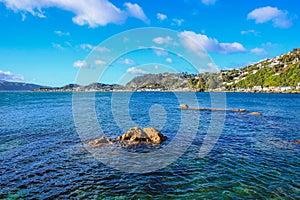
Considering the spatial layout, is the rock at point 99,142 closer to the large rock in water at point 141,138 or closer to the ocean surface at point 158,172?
the ocean surface at point 158,172

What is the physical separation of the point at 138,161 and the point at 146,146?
186 inches

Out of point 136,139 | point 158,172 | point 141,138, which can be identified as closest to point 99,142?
point 136,139

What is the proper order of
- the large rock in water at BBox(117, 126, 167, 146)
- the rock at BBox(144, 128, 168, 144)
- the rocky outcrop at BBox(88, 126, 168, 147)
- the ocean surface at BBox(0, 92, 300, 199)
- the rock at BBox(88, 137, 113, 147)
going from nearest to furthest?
the ocean surface at BBox(0, 92, 300, 199), the rock at BBox(88, 137, 113, 147), the rocky outcrop at BBox(88, 126, 168, 147), the large rock in water at BBox(117, 126, 167, 146), the rock at BBox(144, 128, 168, 144)

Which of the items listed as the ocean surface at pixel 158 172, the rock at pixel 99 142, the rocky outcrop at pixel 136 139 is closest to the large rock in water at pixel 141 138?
the rocky outcrop at pixel 136 139

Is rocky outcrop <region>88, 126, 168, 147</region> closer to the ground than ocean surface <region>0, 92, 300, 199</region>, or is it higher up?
higher up

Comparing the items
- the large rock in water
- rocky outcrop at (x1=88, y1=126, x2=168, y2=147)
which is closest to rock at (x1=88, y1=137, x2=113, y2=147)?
rocky outcrop at (x1=88, y1=126, x2=168, y2=147)

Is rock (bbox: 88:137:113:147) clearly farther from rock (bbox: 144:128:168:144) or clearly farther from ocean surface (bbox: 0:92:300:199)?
rock (bbox: 144:128:168:144)

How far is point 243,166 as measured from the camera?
18.4 meters

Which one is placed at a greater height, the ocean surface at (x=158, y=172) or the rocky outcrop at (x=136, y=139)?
the rocky outcrop at (x=136, y=139)

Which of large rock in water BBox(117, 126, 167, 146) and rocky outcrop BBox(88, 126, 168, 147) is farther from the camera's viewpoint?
large rock in water BBox(117, 126, 167, 146)

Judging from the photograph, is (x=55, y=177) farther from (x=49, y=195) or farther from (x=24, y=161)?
(x=24, y=161)

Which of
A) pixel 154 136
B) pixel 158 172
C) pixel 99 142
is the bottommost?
pixel 158 172

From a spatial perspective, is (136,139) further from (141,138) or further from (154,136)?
(154,136)

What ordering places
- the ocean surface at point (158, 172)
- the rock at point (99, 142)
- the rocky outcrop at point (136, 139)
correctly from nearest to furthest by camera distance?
the ocean surface at point (158, 172), the rock at point (99, 142), the rocky outcrop at point (136, 139)
